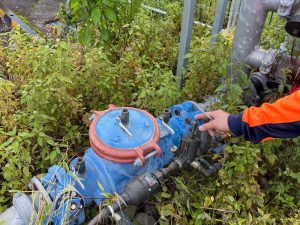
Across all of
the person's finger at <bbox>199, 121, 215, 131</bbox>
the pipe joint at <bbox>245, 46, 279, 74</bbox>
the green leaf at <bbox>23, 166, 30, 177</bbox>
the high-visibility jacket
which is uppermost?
the pipe joint at <bbox>245, 46, 279, 74</bbox>

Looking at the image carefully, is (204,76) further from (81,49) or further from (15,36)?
(15,36)

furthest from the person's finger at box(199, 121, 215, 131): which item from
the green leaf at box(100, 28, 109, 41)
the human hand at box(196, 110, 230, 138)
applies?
the green leaf at box(100, 28, 109, 41)

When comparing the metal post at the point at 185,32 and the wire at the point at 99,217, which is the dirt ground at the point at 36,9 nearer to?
the metal post at the point at 185,32

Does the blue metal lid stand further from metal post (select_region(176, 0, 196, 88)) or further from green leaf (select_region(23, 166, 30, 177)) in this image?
metal post (select_region(176, 0, 196, 88))

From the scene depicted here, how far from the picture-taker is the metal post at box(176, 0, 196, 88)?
7.99 ft

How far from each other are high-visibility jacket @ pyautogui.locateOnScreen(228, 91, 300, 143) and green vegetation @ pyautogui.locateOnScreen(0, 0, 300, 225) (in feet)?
1.27

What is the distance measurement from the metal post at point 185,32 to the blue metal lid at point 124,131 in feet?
2.82

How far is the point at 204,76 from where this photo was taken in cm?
263

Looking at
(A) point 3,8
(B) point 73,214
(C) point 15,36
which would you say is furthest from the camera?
(A) point 3,8

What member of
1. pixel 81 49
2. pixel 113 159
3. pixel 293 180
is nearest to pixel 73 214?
pixel 113 159

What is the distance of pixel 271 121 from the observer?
5.44 feet

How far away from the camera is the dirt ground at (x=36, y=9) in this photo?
5.06 m

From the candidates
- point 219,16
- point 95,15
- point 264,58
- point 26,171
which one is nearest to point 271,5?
point 264,58

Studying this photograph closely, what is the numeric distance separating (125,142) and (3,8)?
4.39 m
